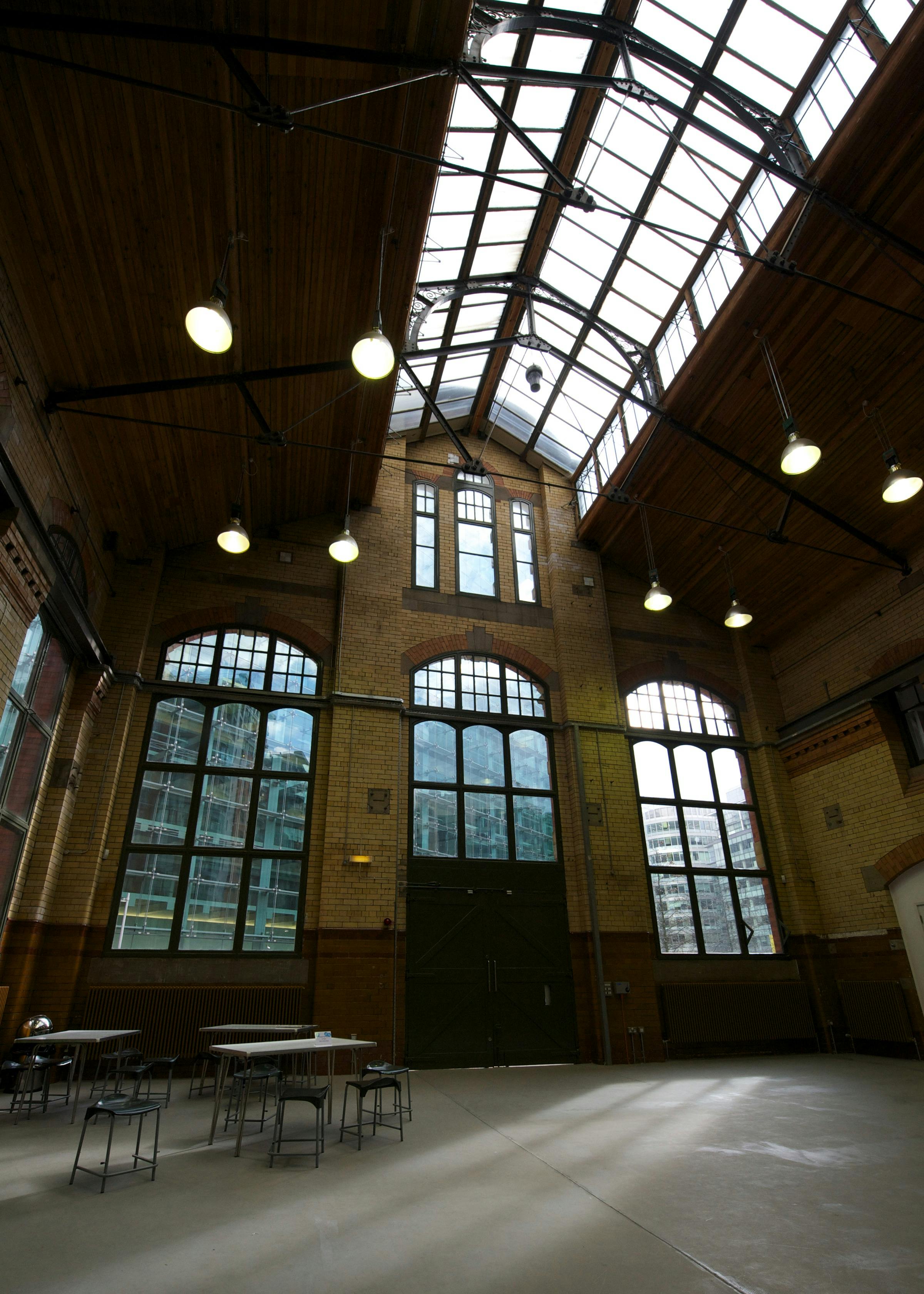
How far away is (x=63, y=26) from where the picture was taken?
510 cm

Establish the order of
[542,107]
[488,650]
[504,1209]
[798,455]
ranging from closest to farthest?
[504,1209]
[798,455]
[542,107]
[488,650]

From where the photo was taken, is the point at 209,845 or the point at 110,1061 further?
the point at 209,845

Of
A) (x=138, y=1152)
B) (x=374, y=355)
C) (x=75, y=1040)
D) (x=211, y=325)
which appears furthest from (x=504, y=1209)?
(x=211, y=325)

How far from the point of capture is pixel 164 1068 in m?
8.70

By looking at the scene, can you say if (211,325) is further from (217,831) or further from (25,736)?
(217,831)

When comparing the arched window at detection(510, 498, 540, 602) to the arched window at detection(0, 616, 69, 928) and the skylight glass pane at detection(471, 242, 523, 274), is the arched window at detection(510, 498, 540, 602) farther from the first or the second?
the arched window at detection(0, 616, 69, 928)

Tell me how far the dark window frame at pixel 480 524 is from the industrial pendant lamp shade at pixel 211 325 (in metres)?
8.07

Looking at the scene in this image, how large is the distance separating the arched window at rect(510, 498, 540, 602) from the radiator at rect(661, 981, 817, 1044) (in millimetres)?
7064

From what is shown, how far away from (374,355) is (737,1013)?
10.7 metres

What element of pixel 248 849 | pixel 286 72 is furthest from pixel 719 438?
pixel 248 849

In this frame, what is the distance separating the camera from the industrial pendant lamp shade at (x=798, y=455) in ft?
22.5

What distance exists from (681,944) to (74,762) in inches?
371

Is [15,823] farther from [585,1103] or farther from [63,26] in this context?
[63,26]

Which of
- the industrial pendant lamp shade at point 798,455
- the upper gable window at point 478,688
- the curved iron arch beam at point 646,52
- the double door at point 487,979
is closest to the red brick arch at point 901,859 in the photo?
the double door at point 487,979
